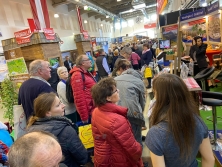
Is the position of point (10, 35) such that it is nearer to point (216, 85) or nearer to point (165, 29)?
point (165, 29)

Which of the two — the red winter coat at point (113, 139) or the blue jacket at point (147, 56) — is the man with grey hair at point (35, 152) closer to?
the red winter coat at point (113, 139)

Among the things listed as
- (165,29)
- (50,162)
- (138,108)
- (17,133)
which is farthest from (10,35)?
(50,162)

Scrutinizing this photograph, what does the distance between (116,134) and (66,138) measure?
0.41 m

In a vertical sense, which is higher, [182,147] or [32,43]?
[32,43]

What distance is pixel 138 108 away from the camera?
204 centimetres

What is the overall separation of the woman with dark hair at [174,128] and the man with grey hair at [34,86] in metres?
1.65

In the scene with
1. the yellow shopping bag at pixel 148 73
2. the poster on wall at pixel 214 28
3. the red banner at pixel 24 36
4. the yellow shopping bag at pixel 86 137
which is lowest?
the yellow shopping bag at pixel 86 137

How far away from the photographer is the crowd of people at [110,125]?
2.69 feet

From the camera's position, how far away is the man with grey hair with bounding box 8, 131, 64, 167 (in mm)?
729

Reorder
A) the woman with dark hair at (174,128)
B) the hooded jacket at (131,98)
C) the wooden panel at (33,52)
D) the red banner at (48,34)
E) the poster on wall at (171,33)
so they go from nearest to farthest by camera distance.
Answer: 1. the woman with dark hair at (174,128)
2. the hooded jacket at (131,98)
3. the wooden panel at (33,52)
4. the red banner at (48,34)
5. the poster on wall at (171,33)

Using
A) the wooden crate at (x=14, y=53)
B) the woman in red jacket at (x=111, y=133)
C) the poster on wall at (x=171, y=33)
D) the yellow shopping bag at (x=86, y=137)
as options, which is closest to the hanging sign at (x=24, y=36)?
the wooden crate at (x=14, y=53)

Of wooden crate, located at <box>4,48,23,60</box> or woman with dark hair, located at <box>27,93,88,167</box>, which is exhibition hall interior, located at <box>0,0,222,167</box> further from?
wooden crate, located at <box>4,48,23,60</box>

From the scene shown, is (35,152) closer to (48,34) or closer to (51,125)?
(51,125)

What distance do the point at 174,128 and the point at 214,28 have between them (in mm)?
7546
